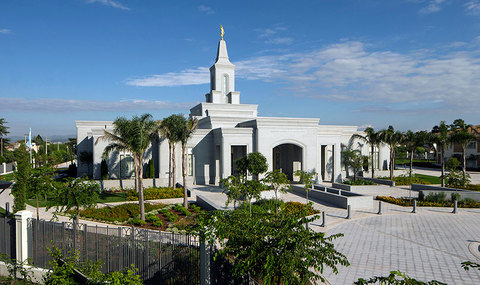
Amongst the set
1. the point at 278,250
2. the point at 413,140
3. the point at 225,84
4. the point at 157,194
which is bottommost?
the point at 157,194

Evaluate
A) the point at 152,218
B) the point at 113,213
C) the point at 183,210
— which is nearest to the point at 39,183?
the point at 113,213

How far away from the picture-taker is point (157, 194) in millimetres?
23922

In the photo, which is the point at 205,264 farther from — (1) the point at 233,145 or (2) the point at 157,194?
(1) the point at 233,145

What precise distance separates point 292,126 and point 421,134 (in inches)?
557

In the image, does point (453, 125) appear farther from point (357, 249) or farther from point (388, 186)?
point (357, 249)

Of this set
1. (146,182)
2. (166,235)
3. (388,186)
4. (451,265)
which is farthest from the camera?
(388,186)

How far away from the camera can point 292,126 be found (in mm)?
30375

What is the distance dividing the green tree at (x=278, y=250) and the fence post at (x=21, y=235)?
24.5ft

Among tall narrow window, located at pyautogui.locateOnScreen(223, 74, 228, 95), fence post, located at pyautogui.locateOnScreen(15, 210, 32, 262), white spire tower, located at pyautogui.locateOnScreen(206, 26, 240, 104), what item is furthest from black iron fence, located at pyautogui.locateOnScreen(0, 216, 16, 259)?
tall narrow window, located at pyautogui.locateOnScreen(223, 74, 228, 95)

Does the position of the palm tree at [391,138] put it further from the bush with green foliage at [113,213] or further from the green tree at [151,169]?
the bush with green foliage at [113,213]

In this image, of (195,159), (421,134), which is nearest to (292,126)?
(195,159)

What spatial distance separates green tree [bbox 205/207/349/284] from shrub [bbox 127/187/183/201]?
1694cm

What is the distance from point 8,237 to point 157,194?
43.0 feet

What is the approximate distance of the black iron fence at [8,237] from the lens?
10.9 metres
